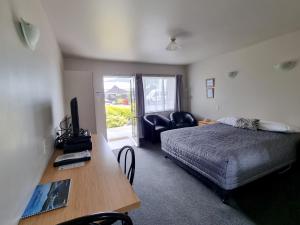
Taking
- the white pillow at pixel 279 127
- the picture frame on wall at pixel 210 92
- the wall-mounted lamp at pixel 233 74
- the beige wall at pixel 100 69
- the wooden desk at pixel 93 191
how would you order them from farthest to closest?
the picture frame on wall at pixel 210 92 < the beige wall at pixel 100 69 < the wall-mounted lamp at pixel 233 74 < the white pillow at pixel 279 127 < the wooden desk at pixel 93 191

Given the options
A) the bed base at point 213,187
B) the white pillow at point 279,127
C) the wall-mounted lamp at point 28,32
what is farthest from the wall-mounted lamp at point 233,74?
the wall-mounted lamp at point 28,32

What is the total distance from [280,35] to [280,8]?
1.34m

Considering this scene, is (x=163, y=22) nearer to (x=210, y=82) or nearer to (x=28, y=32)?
(x=28, y=32)

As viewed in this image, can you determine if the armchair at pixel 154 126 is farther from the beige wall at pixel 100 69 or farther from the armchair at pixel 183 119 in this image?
the beige wall at pixel 100 69

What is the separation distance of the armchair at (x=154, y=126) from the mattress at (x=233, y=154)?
4.95 ft

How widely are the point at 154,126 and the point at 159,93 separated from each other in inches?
56.8

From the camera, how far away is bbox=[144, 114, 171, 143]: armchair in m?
4.81

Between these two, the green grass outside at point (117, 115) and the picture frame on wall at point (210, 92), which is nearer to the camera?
the picture frame on wall at point (210, 92)

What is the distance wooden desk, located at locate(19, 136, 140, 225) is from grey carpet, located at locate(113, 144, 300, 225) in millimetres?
943

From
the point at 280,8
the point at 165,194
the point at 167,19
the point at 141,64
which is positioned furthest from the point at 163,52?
the point at 165,194

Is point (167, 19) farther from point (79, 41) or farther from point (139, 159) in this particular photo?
point (139, 159)

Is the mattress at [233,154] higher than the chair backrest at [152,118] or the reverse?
the reverse

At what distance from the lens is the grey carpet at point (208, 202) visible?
6.30ft

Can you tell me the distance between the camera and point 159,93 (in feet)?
18.9
